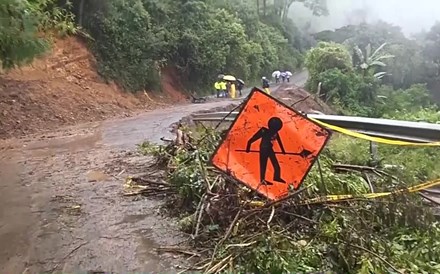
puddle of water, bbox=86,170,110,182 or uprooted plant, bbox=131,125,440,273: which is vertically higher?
uprooted plant, bbox=131,125,440,273

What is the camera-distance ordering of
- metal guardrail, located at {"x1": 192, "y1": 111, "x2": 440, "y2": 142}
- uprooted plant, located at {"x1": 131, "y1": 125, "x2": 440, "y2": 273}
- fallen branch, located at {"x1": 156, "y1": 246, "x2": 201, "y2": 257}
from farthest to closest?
1. metal guardrail, located at {"x1": 192, "y1": 111, "x2": 440, "y2": 142}
2. fallen branch, located at {"x1": 156, "y1": 246, "x2": 201, "y2": 257}
3. uprooted plant, located at {"x1": 131, "y1": 125, "x2": 440, "y2": 273}

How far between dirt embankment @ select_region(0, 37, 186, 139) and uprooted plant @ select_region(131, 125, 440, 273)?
493 inches

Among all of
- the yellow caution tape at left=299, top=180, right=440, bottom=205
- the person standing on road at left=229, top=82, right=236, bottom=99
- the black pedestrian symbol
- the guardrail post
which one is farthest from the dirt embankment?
the yellow caution tape at left=299, top=180, right=440, bottom=205

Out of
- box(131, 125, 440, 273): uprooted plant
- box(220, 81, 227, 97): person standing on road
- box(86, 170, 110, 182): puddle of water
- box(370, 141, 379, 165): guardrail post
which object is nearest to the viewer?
box(131, 125, 440, 273): uprooted plant

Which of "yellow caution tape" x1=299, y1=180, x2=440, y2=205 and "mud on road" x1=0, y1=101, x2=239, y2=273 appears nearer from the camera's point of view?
"mud on road" x1=0, y1=101, x2=239, y2=273

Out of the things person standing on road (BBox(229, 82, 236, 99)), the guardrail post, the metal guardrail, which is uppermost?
the metal guardrail

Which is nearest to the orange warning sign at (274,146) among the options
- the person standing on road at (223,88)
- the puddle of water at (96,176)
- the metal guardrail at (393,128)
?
the metal guardrail at (393,128)

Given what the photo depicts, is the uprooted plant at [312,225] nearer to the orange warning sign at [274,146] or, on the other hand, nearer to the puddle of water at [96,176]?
the orange warning sign at [274,146]

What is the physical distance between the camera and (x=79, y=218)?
580 centimetres

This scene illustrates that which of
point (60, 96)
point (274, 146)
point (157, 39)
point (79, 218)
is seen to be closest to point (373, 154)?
point (274, 146)

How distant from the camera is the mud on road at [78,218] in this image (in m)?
4.52

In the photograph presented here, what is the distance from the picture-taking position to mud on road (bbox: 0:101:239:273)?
452 centimetres

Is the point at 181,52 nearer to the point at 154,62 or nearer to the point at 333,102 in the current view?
the point at 154,62

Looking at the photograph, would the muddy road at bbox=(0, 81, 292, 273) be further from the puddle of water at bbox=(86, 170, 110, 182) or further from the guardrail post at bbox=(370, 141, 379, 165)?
the guardrail post at bbox=(370, 141, 379, 165)
